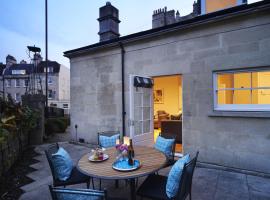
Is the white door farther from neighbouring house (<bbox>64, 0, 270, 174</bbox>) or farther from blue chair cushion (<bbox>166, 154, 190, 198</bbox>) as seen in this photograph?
blue chair cushion (<bbox>166, 154, 190, 198</bbox>)

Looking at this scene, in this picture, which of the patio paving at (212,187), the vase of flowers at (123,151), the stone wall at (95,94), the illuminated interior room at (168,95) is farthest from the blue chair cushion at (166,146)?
the illuminated interior room at (168,95)

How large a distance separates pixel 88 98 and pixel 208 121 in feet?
13.9

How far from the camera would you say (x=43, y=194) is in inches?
117

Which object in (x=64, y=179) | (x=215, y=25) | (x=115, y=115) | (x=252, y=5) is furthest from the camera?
(x=115, y=115)

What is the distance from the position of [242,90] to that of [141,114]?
2559mm

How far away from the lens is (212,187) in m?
3.03

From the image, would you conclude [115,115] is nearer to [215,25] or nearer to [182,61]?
[182,61]

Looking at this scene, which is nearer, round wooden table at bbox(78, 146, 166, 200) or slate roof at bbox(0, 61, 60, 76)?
round wooden table at bbox(78, 146, 166, 200)

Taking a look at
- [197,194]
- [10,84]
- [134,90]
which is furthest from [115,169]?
[10,84]

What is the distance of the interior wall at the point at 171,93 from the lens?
1037cm

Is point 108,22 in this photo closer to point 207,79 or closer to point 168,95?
point 207,79

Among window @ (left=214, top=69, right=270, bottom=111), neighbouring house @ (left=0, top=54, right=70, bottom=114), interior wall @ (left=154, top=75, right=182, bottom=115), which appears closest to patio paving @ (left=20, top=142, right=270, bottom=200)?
window @ (left=214, top=69, right=270, bottom=111)

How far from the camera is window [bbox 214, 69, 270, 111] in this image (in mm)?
3652

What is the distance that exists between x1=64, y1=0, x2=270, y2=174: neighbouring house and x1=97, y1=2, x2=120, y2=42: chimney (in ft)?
4.08
